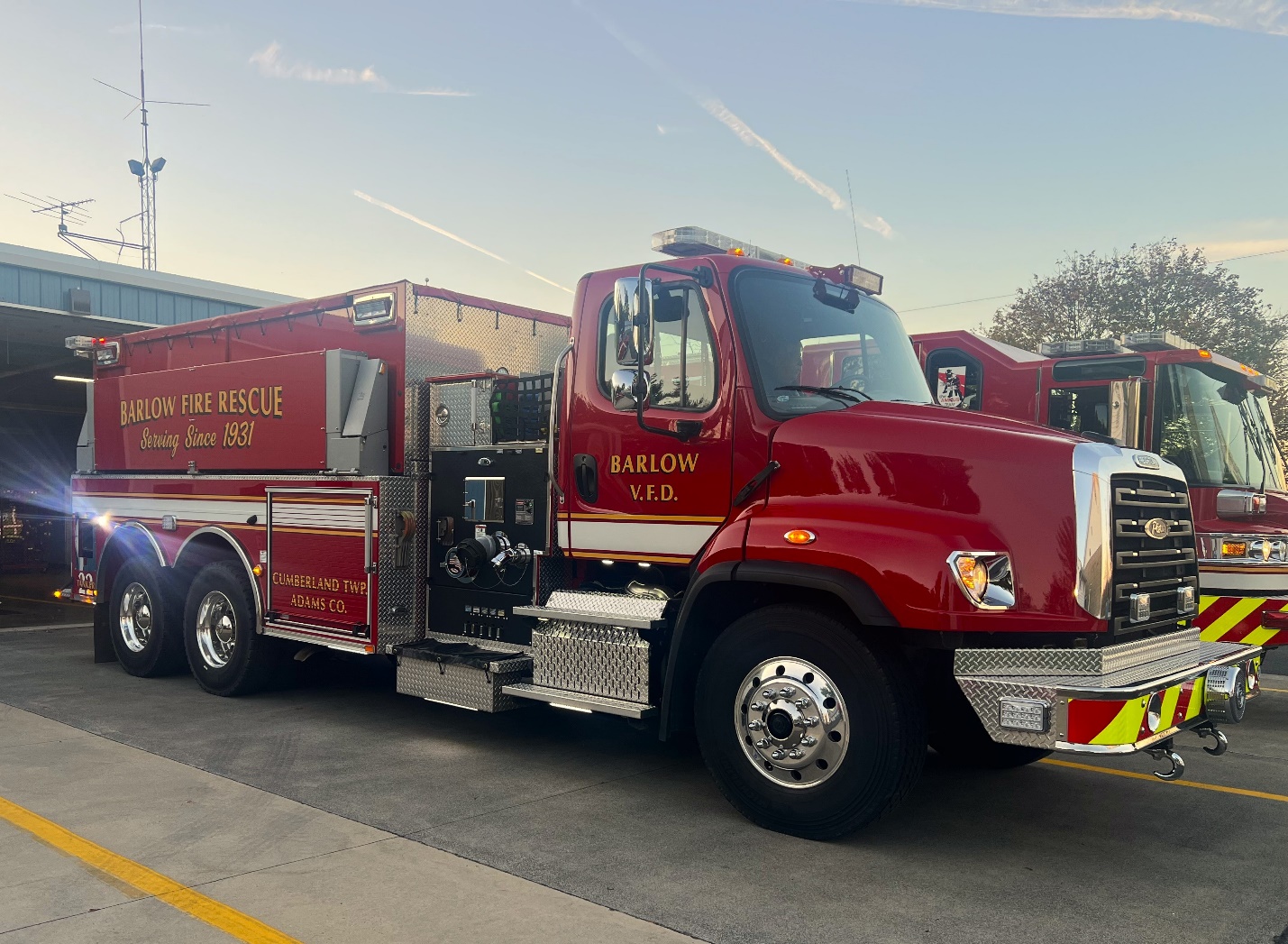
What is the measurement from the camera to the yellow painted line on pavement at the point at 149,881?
3.81 metres

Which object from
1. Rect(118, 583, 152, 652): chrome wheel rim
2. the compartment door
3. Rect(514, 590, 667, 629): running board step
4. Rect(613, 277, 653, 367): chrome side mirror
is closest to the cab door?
Rect(613, 277, 653, 367): chrome side mirror

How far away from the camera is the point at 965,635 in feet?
14.8

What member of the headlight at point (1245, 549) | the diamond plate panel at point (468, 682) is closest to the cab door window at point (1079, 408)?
the headlight at point (1245, 549)

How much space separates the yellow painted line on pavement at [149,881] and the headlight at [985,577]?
2.89 meters

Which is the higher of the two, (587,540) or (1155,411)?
(1155,411)

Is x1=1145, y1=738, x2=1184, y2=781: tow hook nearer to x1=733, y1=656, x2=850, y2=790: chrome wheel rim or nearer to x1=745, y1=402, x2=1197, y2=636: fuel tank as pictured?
x1=745, y1=402, x2=1197, y2=636: fuel tank

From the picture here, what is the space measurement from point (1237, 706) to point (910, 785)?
5.20 ft

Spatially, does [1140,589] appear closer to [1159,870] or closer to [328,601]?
[1159,870]

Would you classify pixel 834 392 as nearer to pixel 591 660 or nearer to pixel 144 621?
pixel 591 660

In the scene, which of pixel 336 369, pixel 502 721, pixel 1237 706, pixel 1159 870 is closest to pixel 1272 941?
pixel 1159 870

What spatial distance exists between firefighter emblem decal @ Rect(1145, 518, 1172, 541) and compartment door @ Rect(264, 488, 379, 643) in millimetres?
4624

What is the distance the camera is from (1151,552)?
4.82 metres

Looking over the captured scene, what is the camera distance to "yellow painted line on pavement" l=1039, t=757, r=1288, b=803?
588 centimetres

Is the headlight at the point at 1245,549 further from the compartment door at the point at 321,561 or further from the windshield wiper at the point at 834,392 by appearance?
the compartment door at the point at 321,561
